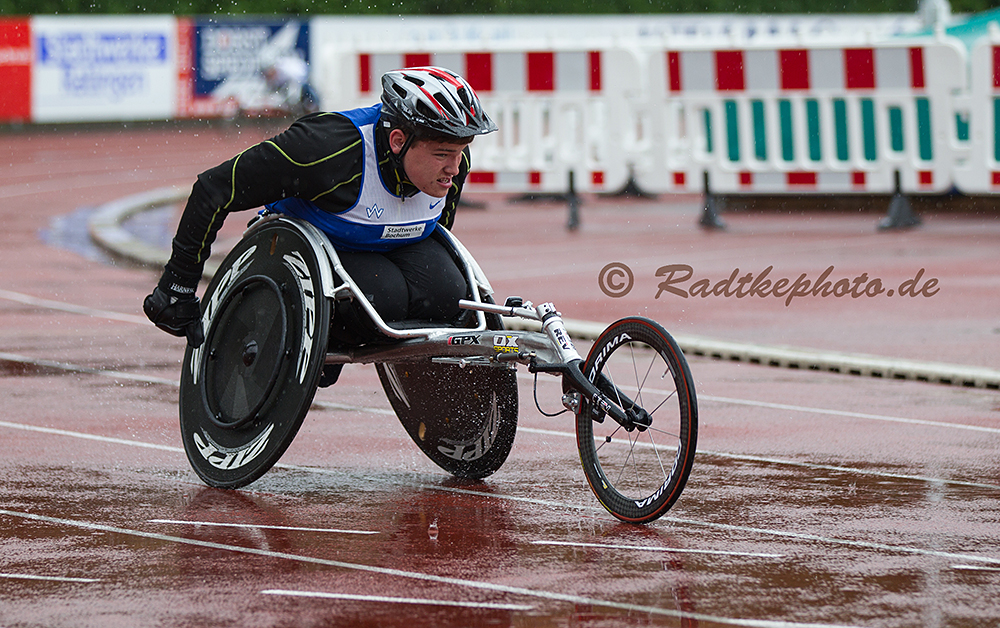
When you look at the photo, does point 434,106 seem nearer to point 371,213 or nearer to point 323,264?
point 371,213

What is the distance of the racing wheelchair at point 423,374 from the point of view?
5133 mm

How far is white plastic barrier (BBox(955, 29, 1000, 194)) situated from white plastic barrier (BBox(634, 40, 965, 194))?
17 cm

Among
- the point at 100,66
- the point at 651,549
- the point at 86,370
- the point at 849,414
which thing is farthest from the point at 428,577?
the point at 100,66

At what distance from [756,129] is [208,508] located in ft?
35.3

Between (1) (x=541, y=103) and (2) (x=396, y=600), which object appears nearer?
(2) (x=396, y=600)

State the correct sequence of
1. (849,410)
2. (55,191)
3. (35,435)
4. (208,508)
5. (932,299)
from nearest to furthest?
(208,508), (35,435), (849,410), (932,299), (55,191)

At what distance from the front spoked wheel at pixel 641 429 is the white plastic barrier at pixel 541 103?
10.1 metres

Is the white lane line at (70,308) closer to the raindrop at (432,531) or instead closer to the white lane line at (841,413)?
the white lane line at (841,413)

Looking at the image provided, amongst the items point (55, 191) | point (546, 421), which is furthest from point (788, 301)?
point (55, 191)

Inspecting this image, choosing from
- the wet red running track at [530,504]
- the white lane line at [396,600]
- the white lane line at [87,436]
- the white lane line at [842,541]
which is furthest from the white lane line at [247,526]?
the white lane line at [87,436]

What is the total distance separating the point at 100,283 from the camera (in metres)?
12.0

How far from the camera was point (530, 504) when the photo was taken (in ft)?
17.8

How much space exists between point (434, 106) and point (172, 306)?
3.97ft

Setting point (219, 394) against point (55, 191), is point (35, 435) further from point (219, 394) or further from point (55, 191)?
point (55, 191)
